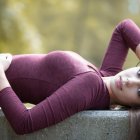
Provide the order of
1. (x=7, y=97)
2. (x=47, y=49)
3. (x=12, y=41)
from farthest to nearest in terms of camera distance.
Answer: (x=47, y=49)
(x=12, y=41)
(x=7, y=97)

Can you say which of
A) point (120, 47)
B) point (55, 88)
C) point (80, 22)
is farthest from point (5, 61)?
point (80, 22)

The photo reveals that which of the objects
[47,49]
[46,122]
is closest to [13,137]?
[46,122]

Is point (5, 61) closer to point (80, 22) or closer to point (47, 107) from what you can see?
point (47, 107)

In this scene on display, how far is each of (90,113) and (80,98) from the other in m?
0.15

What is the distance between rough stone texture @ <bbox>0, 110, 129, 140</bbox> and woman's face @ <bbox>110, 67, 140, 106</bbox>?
4.7 inches

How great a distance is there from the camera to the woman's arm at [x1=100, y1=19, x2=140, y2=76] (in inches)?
146

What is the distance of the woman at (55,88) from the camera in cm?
306

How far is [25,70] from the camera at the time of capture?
3.35 metres

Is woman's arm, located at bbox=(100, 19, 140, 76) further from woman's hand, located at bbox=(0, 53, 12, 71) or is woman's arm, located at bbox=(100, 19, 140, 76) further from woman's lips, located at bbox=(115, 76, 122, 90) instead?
woman's hand, located at bbox=(0, 53, 12, 71)

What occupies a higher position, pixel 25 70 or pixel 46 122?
pixel 25 70

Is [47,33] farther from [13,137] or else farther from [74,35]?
[13,137]

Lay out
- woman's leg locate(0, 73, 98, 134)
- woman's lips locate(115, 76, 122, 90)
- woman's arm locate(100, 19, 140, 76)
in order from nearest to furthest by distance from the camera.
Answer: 1. woman's leg locate(0, 73, 98, 134)
2. woman's lips locate(115, 76, 122, 90)
3. woman's arm locate(100, 19, 140, 76)

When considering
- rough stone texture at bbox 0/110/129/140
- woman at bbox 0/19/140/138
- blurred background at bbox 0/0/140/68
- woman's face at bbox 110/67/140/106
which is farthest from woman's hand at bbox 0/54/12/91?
blurred background at bbox 0/0/140/68

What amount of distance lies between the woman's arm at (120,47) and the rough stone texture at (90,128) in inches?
20.9
